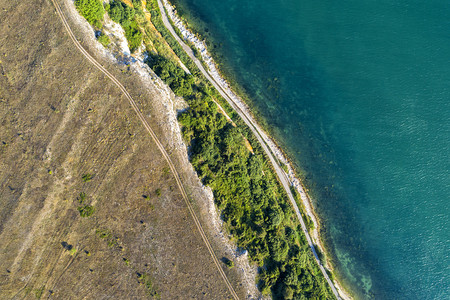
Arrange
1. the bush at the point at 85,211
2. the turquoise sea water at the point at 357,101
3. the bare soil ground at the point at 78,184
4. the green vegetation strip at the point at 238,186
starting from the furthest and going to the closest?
the turquoise sea water at the point at 357,101 < the green vegetation strip at the point at 238,186 < the bush at the point at 85,211 < the bare soil ground at the point at 78,184

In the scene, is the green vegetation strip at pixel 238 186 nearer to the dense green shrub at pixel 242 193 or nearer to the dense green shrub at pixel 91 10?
the dense green shrub at pixel 242 193

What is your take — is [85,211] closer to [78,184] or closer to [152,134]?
[78,184]

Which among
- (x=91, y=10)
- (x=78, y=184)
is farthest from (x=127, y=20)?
(x=78, y=184)

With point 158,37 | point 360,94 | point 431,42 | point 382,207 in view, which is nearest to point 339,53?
point 360,94

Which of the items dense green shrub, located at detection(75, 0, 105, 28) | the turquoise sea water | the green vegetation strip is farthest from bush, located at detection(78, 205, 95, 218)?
the turquoise sea water

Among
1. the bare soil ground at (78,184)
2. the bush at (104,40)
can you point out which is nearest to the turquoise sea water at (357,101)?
the bush at (104,40)

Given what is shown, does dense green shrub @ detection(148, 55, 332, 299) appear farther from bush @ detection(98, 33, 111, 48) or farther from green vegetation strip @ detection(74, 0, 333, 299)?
bush @ detection(98, 33, 111, 48)
